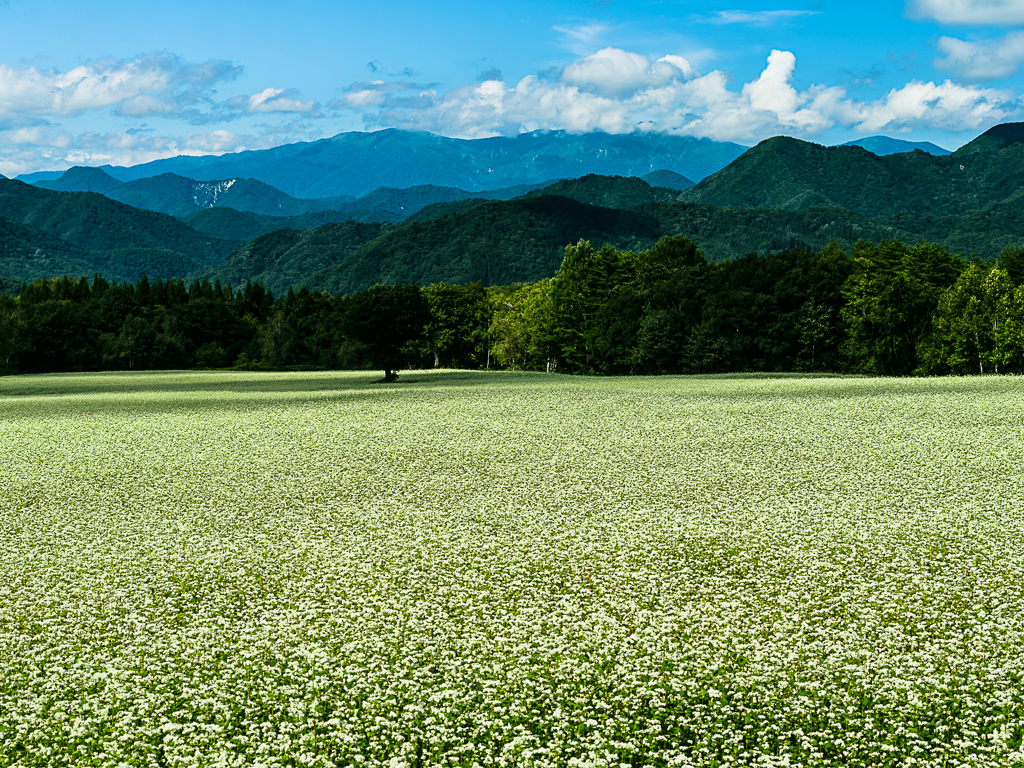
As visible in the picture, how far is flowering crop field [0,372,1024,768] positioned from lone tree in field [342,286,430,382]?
37185 millimetres

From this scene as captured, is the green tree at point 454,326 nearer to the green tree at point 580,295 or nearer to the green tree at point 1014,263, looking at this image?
the green tree at point 580,295

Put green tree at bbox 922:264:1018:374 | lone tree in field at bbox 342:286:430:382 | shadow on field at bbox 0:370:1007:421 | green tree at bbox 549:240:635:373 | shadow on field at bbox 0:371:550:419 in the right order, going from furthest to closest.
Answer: green tree at bbox 549:240:635:373
green tree at bbox 922:264:1018:374
lone tree in field at bbox 342:286:430:382
shadow on field at bbox 0:371:550:419
shadow on field at bbox 0:370:1007:421

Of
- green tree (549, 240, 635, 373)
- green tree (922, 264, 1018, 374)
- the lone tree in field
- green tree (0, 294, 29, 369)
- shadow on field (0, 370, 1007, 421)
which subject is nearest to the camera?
shadow on field (0, 370, 1007, 421)

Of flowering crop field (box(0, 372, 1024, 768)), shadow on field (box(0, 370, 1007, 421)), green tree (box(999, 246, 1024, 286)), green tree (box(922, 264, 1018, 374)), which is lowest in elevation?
flowering crop field (box(0, 372, 1024, 768))

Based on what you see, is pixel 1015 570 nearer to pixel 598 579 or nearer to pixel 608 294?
pixel 598 579

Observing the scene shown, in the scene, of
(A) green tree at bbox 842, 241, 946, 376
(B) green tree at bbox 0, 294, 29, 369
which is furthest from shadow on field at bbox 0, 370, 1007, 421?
(B) green tree at bbox 0, 294, 29, 369

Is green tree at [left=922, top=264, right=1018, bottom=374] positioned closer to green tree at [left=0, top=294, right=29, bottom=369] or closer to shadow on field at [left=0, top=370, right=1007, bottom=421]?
shadow on field at [left=0, top=370, right=1007, bottom=421]

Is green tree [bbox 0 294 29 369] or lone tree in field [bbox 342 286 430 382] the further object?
green tree [bbox 0 294 29 369]

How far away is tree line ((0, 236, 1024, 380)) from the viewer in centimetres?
6694

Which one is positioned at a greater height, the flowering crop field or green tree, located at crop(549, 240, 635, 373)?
green tree, located at crop(549, 240, 635, 373)

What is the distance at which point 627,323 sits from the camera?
82.1m

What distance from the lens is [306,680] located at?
9.16 m

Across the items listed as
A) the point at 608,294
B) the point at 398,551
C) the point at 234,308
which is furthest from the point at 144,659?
the point at 234,308

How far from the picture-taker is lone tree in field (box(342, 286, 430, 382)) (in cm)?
6234
